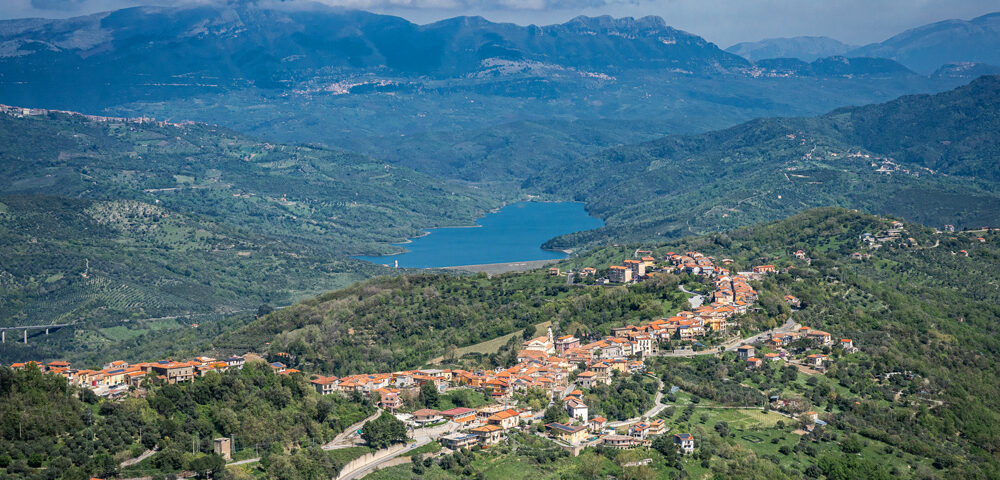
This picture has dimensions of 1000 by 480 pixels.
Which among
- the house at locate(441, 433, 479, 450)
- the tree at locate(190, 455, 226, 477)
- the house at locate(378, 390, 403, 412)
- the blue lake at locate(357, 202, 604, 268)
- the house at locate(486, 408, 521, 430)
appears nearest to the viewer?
the tree at locate(190, 455, 226, 477)

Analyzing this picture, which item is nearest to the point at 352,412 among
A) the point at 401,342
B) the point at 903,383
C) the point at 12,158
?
the point at 401,342

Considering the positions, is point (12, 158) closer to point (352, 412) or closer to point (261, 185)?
point (261, 185)

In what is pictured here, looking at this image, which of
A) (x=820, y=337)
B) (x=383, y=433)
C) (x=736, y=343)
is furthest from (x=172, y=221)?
(x=383, y=433)

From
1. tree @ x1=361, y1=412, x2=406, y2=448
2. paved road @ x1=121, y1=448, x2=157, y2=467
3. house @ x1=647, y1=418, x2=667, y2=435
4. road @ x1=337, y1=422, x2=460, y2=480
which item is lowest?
house @ x1=647, y1=418, x2=667, y2=435

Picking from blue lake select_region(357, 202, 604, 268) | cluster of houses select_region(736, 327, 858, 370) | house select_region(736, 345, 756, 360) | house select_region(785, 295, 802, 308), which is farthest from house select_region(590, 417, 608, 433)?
blue lake select_region(357, 202, 604, 268)

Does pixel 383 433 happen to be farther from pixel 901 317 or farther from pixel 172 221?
pixel 172 221

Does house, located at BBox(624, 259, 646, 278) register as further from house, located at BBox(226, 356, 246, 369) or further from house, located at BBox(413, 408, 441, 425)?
house, located at BBox(413, 408, 441, 425)

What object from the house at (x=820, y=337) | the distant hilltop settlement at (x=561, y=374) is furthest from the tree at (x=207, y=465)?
the house at (x=820, y=337)
